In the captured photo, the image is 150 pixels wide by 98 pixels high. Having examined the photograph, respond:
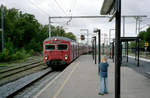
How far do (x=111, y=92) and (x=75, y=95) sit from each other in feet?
4.78

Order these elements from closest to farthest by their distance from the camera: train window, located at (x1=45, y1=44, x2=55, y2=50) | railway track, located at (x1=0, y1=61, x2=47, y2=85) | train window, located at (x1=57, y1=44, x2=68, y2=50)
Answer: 1. railway track, located at (x1=0, y1=61, x2=47, y2=85)
2. train window, located at (x1=45, y1=44, x2=55, y2=50)
3. train window, located at (x1=57, y1=44, x2=68, y2=50)

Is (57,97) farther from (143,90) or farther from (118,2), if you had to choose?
(118,2)

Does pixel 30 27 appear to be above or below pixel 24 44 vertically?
above

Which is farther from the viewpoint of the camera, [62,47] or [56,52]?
[62,47]

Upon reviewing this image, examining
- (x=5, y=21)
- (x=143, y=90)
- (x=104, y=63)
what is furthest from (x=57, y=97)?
(x=5, y=21)

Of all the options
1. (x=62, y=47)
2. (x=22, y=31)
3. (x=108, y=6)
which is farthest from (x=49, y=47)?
(x=22, y=31)

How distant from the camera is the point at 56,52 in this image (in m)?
17.5

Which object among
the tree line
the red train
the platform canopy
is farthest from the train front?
the tree line

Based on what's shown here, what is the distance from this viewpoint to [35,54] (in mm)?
49406

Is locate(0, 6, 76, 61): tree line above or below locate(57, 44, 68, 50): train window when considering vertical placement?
above

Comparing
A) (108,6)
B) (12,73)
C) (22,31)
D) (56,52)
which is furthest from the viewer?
(22,31)

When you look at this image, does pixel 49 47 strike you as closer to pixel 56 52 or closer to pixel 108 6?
pixel 56 52

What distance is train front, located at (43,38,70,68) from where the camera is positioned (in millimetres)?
17359

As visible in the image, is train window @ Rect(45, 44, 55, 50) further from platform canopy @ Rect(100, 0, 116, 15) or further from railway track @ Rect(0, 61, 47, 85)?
platform canopy @ Rect(100, 0, 116, 15)
